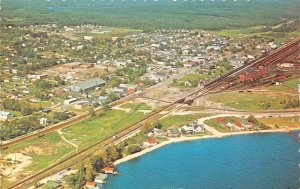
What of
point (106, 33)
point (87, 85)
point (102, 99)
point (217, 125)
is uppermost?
point (106, 33)

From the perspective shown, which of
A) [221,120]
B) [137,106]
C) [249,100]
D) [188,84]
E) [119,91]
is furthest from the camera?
[188,84]

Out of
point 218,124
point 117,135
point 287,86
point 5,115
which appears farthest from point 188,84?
point 5,115

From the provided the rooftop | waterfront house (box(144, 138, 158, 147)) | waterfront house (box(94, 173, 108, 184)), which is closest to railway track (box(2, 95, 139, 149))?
the rooftop

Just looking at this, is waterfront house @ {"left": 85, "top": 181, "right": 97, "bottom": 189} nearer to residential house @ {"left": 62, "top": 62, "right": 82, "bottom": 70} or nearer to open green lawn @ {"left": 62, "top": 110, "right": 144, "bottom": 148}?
open green lawn @ {"left": 62, "top": 110, "right": 144, "bottom": 148}

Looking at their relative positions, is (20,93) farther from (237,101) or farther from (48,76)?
(237,101)

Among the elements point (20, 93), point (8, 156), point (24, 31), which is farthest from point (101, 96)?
point (24, 31)

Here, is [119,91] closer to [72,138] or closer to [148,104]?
[148,104]
